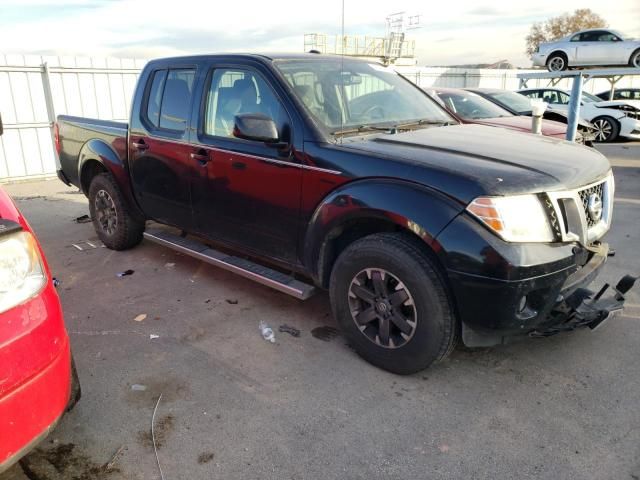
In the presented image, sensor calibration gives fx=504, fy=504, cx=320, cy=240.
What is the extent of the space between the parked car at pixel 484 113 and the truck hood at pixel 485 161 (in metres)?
4.70

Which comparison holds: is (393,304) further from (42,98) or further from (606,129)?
(606,129)

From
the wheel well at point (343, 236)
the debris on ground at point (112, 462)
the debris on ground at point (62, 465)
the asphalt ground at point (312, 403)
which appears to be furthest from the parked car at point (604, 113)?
the debris on ground at point (62, 465)

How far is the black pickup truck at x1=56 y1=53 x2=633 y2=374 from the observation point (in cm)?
262

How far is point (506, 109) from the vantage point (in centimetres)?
979

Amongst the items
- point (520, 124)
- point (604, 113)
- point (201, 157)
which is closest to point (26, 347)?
point (201, 157)

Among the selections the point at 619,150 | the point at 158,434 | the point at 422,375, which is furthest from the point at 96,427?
the point at 619,150

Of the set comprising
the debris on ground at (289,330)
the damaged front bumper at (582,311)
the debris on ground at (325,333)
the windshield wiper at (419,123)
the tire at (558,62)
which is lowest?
the debris on ground at (325,333)

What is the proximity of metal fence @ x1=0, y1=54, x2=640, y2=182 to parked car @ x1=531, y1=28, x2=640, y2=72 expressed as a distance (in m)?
11.1

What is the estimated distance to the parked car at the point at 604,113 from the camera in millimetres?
14203

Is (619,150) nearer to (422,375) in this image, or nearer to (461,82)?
(461,82)

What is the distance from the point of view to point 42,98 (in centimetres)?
1028

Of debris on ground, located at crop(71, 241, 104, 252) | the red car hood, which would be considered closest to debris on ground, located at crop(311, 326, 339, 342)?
debris on ground, located at crop(71, 241, 104, 252)

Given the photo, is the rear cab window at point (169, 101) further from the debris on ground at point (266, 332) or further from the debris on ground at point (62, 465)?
the debris on ground at point (62, 465)

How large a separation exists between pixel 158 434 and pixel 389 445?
1197 mm
